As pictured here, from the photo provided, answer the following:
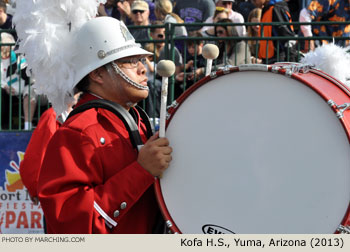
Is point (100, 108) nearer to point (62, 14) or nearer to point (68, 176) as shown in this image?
point (68, 176)

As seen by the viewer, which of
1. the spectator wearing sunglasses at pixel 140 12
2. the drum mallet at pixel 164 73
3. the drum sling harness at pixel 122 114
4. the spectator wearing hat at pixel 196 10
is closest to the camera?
the drum mallet at pixel 164 73

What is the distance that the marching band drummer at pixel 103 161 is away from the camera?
3135 millimetres

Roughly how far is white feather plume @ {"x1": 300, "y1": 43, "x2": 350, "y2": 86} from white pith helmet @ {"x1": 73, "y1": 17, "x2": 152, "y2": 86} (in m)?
1.43

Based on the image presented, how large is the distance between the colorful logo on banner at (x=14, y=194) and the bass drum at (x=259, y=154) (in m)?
3.80

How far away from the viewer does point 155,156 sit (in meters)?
3.11

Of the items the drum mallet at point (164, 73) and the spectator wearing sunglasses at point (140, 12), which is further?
the spectator wearing sunglasses at point (140, 12)

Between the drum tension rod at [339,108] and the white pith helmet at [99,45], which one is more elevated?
the white pith helmet at [99,45]

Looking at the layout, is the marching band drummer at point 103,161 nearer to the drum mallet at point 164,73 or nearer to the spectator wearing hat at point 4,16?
the drum mallet at point 164,73

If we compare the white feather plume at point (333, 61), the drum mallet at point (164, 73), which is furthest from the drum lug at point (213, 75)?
the white feather plume at point (333, 61)

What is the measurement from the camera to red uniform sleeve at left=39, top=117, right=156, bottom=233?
3131 millimetres

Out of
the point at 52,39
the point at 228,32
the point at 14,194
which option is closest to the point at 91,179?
the point at 52,39

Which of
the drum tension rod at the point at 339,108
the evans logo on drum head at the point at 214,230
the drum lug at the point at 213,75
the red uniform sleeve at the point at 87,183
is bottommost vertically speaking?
the evans logo on drum head at the point at 214,230

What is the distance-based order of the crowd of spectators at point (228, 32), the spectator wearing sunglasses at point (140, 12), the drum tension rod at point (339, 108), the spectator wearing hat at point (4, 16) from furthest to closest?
the spectator wearing hat at point (4, 16) → the spectator wearing sunglasses at point (140, 12) → the crowd of spectators at point (228, 32) → the drum tension rod at point (339, 108)

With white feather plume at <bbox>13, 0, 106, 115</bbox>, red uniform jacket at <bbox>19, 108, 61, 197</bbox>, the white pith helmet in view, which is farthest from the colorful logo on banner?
the white pith helmet
